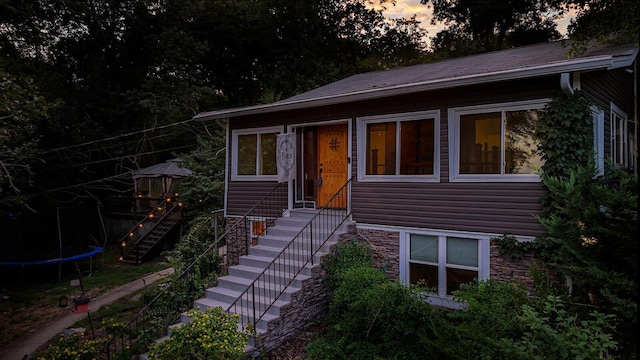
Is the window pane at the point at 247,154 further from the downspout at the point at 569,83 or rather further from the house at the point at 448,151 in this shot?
the downspout at the point at 569,83

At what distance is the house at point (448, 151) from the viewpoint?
A: 7.50 m

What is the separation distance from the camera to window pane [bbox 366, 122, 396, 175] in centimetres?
938

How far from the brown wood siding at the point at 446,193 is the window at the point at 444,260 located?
0.97 ft

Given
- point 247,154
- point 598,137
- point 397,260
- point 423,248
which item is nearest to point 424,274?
point 423,248

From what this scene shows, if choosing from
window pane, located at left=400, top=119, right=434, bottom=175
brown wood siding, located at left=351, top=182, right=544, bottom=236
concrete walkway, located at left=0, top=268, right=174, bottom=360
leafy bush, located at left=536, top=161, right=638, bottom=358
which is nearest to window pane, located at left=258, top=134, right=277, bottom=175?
brown wood siding, located at left=351, top=182, right=544, bottom=236

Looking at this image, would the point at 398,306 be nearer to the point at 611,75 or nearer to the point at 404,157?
the point at 404,157

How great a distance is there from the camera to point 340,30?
1101 inches

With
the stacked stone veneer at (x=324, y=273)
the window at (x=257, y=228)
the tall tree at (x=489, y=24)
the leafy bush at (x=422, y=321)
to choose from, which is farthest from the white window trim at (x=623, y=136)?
the tall tree at (x=489, y=24)

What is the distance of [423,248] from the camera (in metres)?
8.87

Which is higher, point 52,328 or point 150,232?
point 150,232

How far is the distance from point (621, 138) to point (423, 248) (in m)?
5.40

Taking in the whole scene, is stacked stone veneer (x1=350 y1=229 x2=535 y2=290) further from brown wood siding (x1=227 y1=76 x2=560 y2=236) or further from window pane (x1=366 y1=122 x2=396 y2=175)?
window pane (x1=366 y1=122 x2=396 y2=175)

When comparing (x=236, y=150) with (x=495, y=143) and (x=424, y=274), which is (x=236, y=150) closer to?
(x=424, y=274)

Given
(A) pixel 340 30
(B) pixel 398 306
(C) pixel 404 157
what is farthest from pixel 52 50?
(B) pixel 398 306
